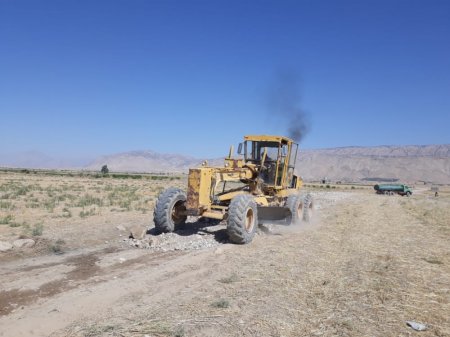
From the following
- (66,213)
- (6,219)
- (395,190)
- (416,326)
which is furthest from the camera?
(395,190)

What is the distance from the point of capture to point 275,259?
8.97m

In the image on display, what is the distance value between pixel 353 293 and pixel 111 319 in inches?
148

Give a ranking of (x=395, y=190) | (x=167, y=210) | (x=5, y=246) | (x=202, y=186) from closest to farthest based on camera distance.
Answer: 1. (x=5, y=246)
2. (x=202, y=186)
3. (x=167, y=210)
4. (x=395, y=190)

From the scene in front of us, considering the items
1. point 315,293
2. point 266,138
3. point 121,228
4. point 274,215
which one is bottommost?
point 121,228

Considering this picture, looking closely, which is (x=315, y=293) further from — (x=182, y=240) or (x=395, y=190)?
(x=395, y=190)

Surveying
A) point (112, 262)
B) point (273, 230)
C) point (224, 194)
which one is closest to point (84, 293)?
point (112, 262)

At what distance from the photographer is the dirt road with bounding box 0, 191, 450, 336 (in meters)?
5.33

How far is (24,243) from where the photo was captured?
32.5 ft

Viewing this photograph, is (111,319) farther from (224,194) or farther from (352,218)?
(352,218)

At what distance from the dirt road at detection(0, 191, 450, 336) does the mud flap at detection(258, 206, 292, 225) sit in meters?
2.29

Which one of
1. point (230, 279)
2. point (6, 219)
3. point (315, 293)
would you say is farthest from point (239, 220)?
point (6, 219)

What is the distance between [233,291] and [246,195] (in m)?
4.61

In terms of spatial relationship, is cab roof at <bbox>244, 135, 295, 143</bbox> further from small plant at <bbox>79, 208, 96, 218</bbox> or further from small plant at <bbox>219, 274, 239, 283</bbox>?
small plant at <bbox>219, 274, 239, 283</bbox>

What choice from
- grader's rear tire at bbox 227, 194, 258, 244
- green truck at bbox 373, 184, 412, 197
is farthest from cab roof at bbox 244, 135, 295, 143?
green truck at bbox 373, 184, 412, 197
